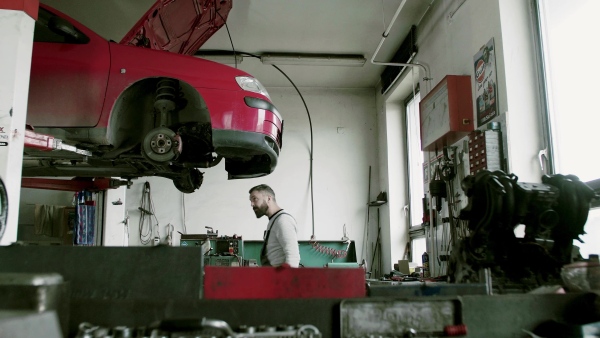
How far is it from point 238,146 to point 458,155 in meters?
2.04

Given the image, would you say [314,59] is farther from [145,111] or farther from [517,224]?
[517,224]

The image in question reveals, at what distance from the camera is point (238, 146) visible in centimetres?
344

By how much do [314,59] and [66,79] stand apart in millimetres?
3797

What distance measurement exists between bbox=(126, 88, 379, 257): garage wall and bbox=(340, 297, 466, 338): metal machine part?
618 centimetres

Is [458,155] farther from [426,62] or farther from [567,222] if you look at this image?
[567,222]

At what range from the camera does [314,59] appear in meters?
6.44

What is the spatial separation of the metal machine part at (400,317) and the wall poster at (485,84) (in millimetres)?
2975

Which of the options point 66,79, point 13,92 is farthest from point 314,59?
point 13,92

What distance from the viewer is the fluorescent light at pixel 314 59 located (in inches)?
252

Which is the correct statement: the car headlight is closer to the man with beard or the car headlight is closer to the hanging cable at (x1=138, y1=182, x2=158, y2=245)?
the man with beard

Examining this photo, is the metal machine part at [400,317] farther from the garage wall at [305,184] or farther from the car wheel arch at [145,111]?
the garage wall at [305,184]

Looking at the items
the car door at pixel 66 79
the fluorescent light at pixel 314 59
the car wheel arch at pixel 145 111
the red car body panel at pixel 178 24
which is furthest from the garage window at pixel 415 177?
the car door at pixel 66 79

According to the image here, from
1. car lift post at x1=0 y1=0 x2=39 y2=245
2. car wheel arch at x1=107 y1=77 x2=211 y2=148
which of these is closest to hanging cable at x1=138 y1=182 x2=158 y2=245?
car wheel arch at x1=107 y1=77 x2=211 y2=148

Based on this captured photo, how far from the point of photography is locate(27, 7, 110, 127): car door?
3.15 m
